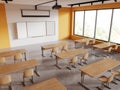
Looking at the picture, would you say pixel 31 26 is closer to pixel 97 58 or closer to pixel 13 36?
pixel 13 36

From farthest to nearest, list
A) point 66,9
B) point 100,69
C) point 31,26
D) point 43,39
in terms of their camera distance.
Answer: point 66,9 < point 43,39 < point 31,26 < point 100,69

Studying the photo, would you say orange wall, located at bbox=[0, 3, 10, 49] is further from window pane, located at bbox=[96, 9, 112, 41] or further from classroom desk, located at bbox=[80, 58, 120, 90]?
window pane, located at bbox=[96, 9, 112, 41]

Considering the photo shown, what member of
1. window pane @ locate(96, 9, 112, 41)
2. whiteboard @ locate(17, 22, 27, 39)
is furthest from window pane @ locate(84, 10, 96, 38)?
whiteboard @ locate(17, 22, 27, 39)

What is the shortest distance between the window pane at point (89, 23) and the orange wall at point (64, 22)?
1.89m

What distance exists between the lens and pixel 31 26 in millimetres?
8797

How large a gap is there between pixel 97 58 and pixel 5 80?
4831mm

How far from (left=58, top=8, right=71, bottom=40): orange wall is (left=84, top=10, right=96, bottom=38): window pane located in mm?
1890

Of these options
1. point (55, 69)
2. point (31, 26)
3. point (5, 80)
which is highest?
point (31, 26)

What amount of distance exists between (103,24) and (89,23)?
1369 millimetres

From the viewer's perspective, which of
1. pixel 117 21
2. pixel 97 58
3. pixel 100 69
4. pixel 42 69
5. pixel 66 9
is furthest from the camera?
pixel 66 9

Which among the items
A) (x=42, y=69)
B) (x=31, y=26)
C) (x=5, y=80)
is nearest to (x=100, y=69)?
(x=42, y=69)

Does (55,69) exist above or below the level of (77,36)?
below

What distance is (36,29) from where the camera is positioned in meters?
9.07

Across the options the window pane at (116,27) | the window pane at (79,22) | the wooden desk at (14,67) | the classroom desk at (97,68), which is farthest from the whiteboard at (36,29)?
the classroom desk at (97,68)
